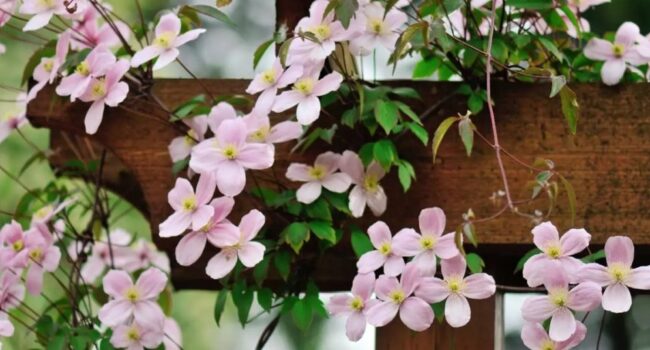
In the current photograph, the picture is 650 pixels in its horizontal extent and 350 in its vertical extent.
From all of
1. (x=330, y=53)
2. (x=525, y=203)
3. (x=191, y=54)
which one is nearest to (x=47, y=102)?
(x=330, y=53)

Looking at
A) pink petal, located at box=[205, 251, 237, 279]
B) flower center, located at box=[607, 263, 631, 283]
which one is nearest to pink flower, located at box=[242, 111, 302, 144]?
pink petal, located at box=[205, 251, 237, 279]

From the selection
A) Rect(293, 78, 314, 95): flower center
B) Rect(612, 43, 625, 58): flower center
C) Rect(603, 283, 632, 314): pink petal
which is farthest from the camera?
Rect(612, 43, 625, 58): flower center

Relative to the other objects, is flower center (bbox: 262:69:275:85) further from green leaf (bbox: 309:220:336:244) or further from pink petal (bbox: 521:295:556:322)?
pink petal (bbox: 521:295:556:322)

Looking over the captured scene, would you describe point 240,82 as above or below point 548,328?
above

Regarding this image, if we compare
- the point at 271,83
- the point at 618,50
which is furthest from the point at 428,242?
the point at 618,50

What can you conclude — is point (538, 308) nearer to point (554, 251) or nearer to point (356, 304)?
point (554, 251)

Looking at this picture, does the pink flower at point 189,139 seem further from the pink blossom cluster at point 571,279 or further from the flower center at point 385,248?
the pink blossom cluster at point 571,279

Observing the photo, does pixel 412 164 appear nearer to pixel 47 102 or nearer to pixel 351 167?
pixel 351 167
